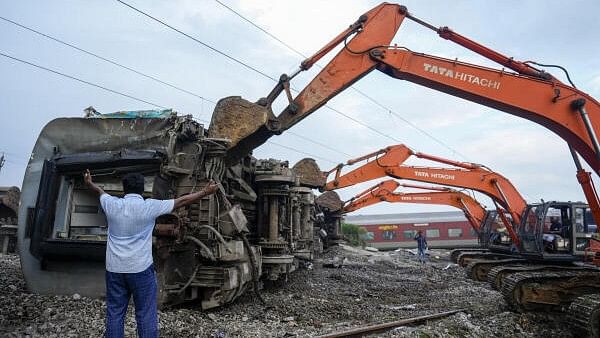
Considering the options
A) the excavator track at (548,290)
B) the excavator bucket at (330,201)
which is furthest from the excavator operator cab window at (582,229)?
the excavator bucket at (330,201)

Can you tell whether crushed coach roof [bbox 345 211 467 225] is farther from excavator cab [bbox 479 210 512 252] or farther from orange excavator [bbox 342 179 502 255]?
excavator cab [bbox 479 210 512 252]

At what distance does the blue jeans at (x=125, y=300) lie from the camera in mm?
3635

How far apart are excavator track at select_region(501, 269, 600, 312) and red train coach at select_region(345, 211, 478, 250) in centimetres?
2573

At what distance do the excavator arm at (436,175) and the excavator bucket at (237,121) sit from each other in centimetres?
884

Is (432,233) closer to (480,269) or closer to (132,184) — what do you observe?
(480,269)

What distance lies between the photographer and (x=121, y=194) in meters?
6.51

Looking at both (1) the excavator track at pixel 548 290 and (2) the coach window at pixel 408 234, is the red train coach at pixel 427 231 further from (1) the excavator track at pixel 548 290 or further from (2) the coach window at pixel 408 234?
(1) the excavator track at pixel 548 290

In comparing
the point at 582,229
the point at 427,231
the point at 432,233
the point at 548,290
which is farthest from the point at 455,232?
the point at 548,290

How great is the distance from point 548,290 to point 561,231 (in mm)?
3463

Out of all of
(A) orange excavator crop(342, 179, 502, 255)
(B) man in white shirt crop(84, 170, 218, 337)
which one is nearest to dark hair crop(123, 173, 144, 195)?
(B) man in white shirt crop(84, 170, 218, 337)

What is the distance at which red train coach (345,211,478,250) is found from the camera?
34.1m

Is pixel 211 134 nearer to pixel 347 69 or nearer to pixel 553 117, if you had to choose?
pixel 347 69

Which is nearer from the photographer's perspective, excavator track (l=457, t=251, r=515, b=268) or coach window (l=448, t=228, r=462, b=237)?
excavator track (l=457, t=251, r=515, b=268)

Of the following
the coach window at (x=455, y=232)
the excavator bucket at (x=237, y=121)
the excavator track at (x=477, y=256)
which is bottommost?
the excavator track at (x=477, y=256)
